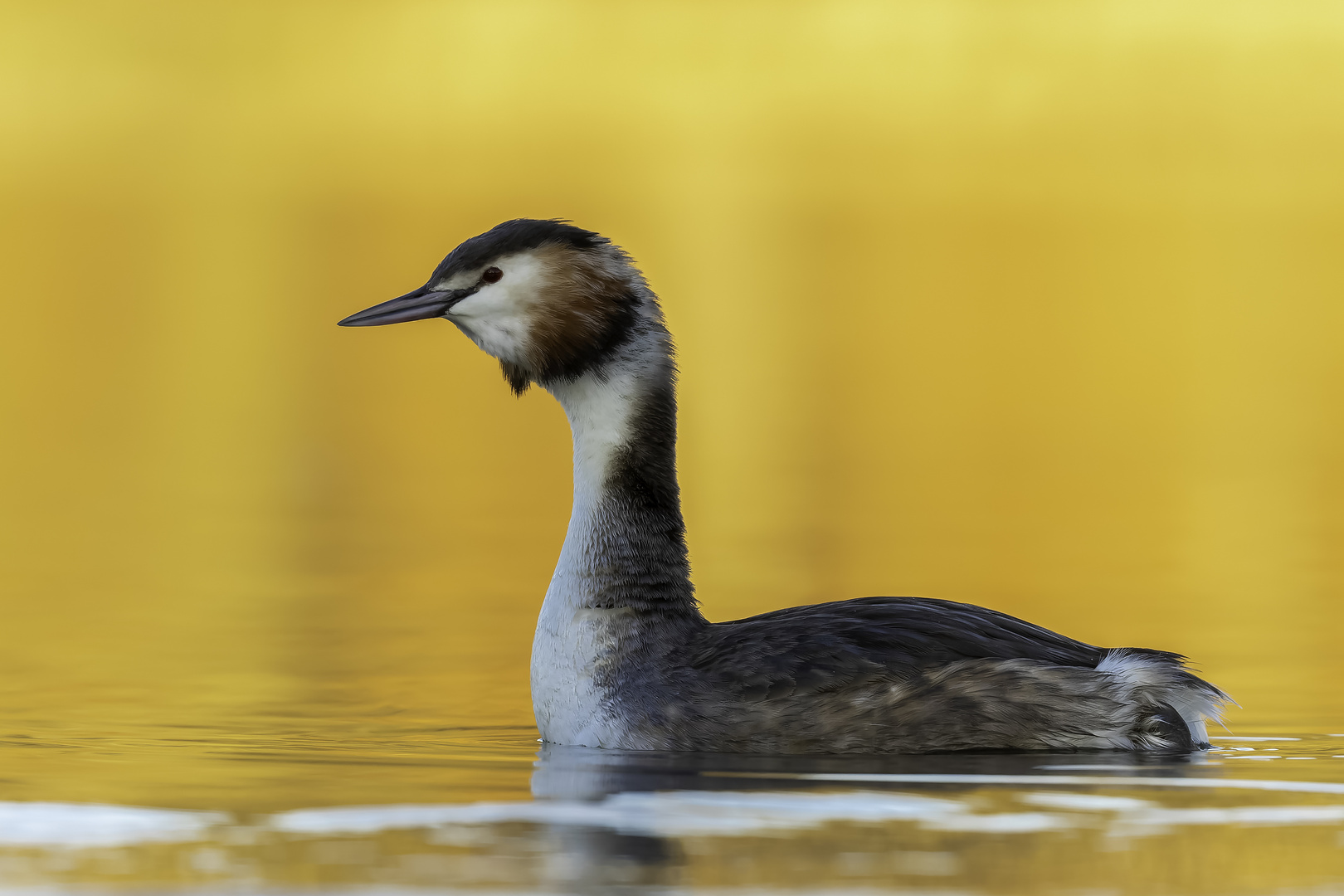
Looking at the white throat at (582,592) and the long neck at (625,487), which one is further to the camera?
the long neck at (625,487)

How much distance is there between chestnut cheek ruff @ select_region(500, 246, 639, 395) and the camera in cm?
826

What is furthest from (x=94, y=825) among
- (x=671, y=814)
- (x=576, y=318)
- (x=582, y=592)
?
(x=576, y=318)

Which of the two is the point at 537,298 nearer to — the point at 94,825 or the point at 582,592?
the point at 582,592

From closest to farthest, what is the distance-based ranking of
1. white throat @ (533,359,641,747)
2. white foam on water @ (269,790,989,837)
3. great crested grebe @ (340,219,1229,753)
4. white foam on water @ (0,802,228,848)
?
white foam on water @ (0,802,228,848) < white foam on water @ (269,790,989,837) < great crested grebe @ (340,219,1229,753) < white throat @ (533,359,641,747)

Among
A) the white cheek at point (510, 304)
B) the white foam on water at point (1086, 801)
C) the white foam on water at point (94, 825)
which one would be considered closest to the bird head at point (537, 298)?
the white cheek at point (510, 304)

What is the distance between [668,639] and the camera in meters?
8.06

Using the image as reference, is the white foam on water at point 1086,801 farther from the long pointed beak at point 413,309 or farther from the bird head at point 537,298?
the long pointed beak at point 413,309

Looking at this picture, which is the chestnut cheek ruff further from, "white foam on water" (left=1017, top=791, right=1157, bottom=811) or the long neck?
"white foam on water" (left=1017, top=791, right=1157, bottom=811)

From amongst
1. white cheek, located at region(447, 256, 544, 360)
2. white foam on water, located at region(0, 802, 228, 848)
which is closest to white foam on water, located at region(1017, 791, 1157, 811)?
white foam on water, located at region(0, 802, 228, 848)

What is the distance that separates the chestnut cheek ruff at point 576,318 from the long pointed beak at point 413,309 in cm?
31

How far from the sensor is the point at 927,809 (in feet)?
20.8

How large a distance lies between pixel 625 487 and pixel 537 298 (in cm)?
75

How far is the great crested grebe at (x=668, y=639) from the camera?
24.8 ft

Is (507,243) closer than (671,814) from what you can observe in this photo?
No
